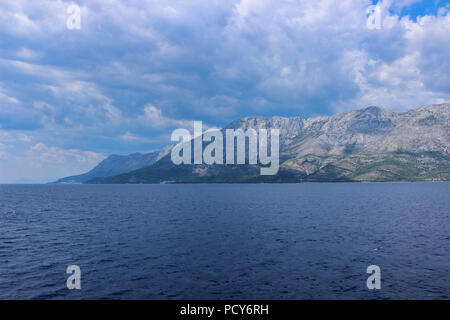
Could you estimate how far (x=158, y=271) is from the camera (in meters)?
52.4

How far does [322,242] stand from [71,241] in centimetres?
6627

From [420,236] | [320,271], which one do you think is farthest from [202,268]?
[420,236]

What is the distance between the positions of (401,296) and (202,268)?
105 feet

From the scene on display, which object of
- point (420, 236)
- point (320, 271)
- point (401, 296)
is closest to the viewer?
Answer: point (401, 296)

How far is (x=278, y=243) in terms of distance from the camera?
242ft

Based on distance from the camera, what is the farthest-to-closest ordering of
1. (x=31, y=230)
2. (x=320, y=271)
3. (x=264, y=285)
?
(x=31, y=230), (x=320, y=271), (x=264, y=285)

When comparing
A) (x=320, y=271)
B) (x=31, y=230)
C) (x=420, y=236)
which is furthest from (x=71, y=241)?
(x=420, y=236)

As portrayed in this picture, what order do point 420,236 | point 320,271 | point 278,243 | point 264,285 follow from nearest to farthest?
1. point 264,285
2. point 320,271
3. point 278,243
4. point 420,236
